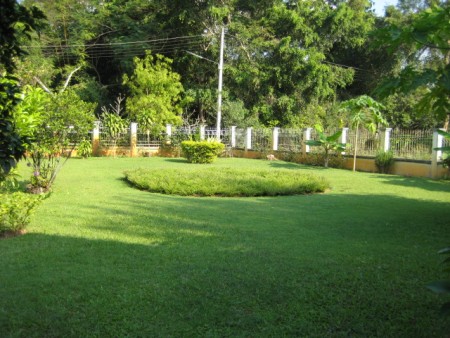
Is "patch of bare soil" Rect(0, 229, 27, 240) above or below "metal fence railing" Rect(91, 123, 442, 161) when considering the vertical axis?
below

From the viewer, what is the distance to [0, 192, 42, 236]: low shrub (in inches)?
222

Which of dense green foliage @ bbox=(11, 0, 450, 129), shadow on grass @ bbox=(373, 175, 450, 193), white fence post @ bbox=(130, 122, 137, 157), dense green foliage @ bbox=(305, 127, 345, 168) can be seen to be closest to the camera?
shadow on grass @ bbox=(373, 175, 450, 193)

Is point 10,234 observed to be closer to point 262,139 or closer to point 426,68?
point 426,68

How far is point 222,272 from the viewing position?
4.12 metres

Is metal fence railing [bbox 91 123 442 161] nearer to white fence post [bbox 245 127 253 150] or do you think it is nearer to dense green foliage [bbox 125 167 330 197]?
white fence post [bbox 245 127 253 150]

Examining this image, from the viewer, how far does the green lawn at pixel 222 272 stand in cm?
310

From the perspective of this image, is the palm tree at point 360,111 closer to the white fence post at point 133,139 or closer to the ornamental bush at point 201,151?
the ornamental bush at point 201,151

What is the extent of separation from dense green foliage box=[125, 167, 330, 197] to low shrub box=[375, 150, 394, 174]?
517 cm

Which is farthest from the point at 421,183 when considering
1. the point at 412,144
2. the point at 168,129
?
the point at 168,129

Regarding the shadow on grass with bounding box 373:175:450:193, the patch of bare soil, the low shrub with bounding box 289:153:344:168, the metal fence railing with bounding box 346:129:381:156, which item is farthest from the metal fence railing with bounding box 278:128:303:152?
the patch of bare soil

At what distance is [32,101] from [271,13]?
74.4 ft

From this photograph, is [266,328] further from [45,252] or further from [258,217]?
[258,217]

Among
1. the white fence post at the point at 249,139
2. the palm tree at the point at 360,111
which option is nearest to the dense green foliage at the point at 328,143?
the palm tree at the point at 360,111

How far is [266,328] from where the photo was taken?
3031 millimetres
